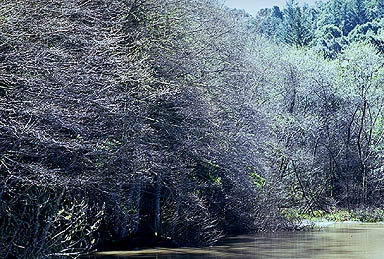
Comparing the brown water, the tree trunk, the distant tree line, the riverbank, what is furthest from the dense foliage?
the distant tree line

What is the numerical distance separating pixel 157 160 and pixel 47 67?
301 inches

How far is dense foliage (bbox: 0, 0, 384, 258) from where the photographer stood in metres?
13.4

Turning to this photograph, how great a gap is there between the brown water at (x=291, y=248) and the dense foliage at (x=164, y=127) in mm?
1111

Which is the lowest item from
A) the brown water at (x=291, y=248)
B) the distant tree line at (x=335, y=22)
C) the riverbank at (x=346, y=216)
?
the brown water at (x=291, y=248)

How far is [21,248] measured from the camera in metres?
14.1

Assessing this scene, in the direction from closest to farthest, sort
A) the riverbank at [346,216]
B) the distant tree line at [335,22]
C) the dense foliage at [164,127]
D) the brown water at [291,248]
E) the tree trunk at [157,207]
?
1. the dense foliage at [164,127]
2. the brown water at [291,248]
3. the tree trunk at [157,207]
4. the riverbank at [346,216]
5. the distant tree line at [335,22]

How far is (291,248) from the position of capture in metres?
23.3

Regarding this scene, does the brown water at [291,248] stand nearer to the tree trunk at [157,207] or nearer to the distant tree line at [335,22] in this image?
the tree trunk at [157,207]

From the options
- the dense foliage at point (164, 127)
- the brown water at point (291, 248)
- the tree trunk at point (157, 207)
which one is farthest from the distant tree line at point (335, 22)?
the tree trunk at point (157, 207)

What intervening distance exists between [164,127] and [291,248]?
588 centimetres

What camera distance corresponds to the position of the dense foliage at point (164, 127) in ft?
43.9

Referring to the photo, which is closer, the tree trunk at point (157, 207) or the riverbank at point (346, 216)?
the tree trunk at point (157, 207)

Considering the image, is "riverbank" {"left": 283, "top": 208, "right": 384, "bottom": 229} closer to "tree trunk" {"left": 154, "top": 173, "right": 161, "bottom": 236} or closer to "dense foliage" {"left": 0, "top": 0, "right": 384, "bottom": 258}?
"dense foliage" {"left": 0, "top": 0, "right": 384, "bottom": 258}

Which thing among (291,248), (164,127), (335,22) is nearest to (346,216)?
(291,248)
